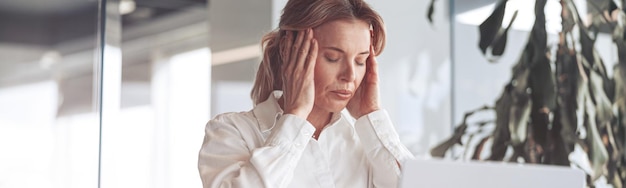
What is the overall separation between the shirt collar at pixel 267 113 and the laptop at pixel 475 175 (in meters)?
0.79

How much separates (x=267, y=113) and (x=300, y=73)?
5.3 inches

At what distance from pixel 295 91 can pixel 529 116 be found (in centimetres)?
165

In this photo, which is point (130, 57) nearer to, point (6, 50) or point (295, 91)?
point (6, 50)

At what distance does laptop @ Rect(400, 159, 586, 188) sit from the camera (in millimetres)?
1341

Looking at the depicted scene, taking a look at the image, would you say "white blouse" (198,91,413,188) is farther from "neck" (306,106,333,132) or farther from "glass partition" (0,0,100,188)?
"glass partition" (0,0,100,188)

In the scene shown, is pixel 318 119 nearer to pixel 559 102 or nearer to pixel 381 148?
pixel 381 148

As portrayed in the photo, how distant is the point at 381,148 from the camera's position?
2.14 meters

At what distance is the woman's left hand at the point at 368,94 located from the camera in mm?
2160

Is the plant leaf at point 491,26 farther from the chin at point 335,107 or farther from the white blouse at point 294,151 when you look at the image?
the chin at point 335,107

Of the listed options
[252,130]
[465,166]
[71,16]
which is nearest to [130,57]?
[71,16]

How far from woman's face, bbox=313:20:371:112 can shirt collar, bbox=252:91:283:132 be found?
0.11 m

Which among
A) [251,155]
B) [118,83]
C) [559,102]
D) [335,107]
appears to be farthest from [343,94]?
[118,83]

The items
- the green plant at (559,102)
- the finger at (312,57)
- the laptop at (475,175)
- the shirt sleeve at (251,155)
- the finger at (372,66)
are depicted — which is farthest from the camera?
the green plant at (559,102)

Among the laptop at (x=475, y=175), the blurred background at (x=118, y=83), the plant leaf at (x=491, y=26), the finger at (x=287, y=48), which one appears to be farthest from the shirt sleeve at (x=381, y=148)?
the blurred background at (x=118, y=83)
